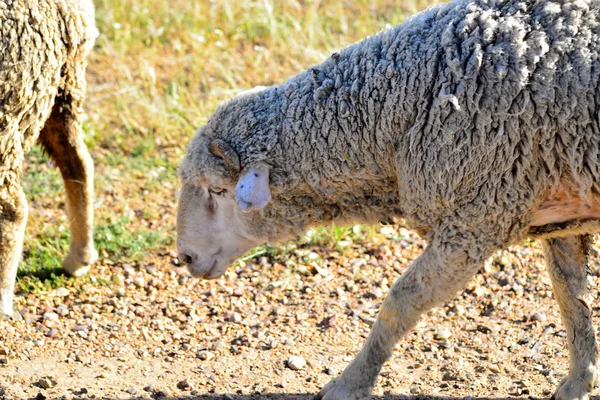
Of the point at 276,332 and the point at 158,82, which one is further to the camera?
the point at 158,82

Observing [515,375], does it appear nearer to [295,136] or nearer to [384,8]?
[295,136]

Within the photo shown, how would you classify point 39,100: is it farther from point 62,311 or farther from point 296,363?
point 296,363

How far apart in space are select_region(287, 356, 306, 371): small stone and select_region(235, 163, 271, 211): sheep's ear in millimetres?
1061

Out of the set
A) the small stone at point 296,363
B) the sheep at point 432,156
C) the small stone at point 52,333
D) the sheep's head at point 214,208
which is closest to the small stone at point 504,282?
the sheep at point 432,156

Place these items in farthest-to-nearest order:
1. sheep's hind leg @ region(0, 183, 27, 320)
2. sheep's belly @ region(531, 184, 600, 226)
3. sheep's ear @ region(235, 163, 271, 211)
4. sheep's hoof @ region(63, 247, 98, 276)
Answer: sheep's hoof @ region(63, 247, 98, 276)
sheep's hind leg @ region(0, 183, 27, 320)
sheep's ear @ region(235, 163, 271, 211)
sheep's belly @ region(531, 184, 600, 226)

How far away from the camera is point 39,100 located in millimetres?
5027

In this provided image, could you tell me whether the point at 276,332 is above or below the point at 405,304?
Result: above

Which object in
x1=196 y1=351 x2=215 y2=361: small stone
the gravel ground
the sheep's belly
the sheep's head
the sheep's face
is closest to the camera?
the sheep's belly

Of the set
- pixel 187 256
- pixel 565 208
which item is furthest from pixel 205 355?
pixel 565 208

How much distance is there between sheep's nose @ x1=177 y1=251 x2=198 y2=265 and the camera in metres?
4.79

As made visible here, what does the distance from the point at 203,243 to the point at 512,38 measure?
73.7 inches

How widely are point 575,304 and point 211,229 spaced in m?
1.91

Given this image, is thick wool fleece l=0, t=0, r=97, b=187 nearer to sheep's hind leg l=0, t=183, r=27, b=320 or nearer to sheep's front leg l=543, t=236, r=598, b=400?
sheep's hind leg l=0, t=183, r=27, b=320

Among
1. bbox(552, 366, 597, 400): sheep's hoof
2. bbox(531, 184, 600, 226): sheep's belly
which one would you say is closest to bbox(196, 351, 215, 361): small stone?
bbox(552, 366, 597, 400): sheep's hoof
